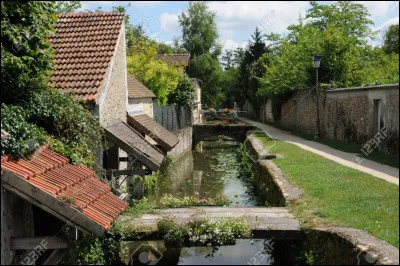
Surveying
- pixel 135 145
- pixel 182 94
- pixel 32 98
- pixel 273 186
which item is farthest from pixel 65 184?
pixel 182 94

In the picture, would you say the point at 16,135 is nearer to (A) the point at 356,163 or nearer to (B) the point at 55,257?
(B) the point at 55,257

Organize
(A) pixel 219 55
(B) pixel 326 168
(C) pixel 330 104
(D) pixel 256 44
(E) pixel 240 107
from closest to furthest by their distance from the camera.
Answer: (B) pixel 326 168 < (C) pixel 330 104 < (D) pixel 256 44 < (A) pixel 219 55 < (E) pixel 240 107

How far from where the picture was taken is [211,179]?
809 inches

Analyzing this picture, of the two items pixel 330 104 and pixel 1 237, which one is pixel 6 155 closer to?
pixel 1 237

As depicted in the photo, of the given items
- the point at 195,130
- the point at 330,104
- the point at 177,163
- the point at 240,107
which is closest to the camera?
the point at 330,104

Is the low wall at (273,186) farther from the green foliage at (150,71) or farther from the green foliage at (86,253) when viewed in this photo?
the green foliage at (150,71)

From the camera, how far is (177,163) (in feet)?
81.3

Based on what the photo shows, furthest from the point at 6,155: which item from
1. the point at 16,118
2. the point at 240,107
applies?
the point at 240,107

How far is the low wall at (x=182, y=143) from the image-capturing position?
81.0 ft

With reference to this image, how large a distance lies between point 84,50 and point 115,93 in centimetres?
157

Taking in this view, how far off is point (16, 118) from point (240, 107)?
57576mm

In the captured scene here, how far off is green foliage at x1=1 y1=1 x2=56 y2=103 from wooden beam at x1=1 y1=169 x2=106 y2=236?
2411 mm

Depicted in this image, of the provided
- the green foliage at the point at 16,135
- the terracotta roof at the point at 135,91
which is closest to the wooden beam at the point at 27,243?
the green foliage at the point at 16,135

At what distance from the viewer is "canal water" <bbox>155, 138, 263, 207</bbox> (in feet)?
54.6
